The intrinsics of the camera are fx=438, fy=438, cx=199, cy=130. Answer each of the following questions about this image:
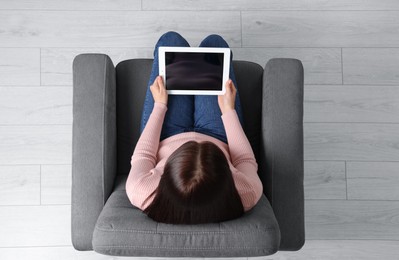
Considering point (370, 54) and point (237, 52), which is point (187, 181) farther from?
point (370, 54)

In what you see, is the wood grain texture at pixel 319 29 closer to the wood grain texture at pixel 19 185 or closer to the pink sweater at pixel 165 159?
the pink sweater at pixel 165 159

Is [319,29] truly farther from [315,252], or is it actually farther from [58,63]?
[58,63]

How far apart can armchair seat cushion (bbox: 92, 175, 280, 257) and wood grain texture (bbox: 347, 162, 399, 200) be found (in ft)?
2.70

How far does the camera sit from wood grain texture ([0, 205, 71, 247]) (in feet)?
5.66

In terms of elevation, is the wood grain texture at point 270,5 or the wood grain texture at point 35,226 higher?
the wood grain texture at point 270,5

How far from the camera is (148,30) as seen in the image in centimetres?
186

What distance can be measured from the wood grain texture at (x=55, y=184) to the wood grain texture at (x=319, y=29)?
93 centimetres

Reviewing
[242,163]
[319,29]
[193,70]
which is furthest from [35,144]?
[319,29]

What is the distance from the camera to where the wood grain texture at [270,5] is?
187cm

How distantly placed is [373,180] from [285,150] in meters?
0.69

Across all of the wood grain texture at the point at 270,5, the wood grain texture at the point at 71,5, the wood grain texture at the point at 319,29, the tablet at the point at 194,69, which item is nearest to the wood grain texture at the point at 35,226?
the tablet at the point at 194,69

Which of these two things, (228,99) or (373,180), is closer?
(228,99)

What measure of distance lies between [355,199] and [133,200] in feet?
3.41

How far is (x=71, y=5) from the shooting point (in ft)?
6.06
